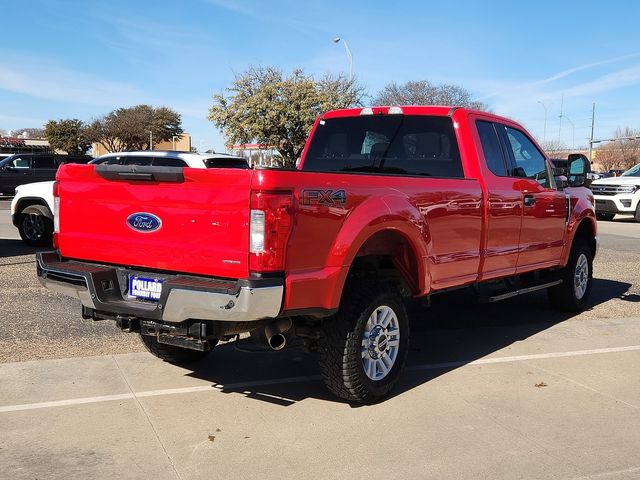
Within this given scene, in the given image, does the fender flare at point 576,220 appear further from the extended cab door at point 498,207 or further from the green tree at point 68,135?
the green tree at point 68,135

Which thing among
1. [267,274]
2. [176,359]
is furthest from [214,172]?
[176,359]

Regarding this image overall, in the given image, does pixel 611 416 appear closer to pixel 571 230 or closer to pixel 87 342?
pixel 571 230

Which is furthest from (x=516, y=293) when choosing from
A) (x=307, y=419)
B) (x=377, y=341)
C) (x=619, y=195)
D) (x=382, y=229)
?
(x=619, y=195)

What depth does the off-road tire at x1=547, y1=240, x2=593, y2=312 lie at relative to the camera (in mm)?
7473

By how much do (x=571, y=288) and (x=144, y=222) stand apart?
17.5 ft

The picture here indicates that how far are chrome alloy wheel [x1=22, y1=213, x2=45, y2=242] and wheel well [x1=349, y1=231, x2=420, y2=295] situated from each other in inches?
354

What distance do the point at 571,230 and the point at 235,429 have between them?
477cm

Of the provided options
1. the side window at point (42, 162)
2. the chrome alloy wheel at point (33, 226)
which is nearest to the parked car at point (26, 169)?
the side window at point (42, 162)

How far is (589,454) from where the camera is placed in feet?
12.5

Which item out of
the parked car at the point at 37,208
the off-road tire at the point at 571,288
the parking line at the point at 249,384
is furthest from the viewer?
the parked car at the point at 37,208

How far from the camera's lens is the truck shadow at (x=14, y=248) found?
11.1 m

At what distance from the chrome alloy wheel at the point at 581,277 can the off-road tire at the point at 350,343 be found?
3981mm

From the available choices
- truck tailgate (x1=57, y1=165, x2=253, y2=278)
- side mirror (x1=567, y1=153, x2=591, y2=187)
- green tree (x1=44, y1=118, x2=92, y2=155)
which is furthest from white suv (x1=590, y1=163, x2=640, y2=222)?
green tree (x1=44, y1=118, x2=92, y2=155)

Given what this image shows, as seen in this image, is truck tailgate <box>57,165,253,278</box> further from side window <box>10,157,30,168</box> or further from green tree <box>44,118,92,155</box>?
green tree <box>44,118,92,155</box>
